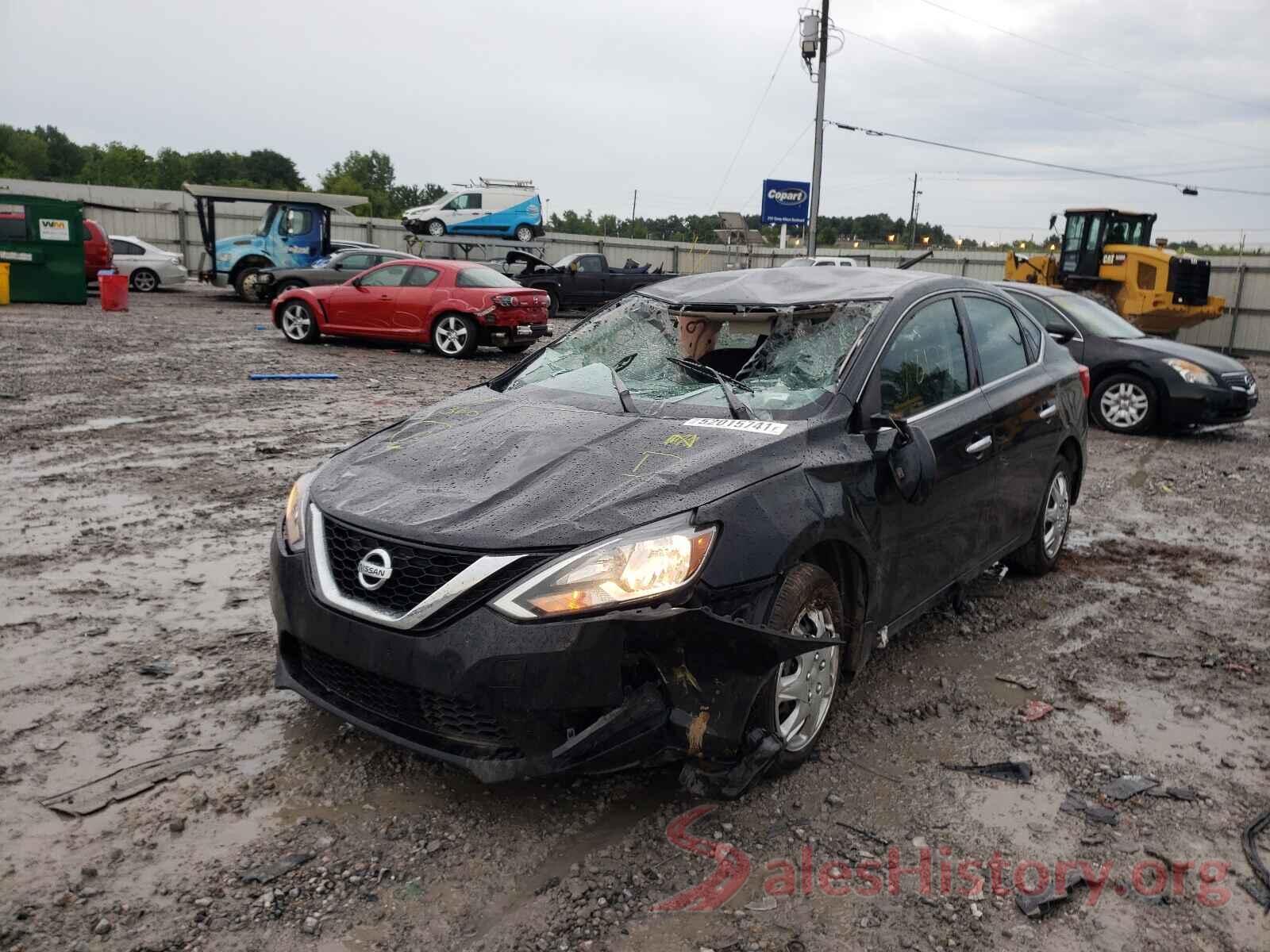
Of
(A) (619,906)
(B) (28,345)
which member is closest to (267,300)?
(B) (28,345)

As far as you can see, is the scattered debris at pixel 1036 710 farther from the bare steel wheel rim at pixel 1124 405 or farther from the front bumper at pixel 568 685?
the bare steel wheel rim at pixel 1124 405

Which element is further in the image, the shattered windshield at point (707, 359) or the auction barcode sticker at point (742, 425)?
the shattered windshield at point (707, 359)

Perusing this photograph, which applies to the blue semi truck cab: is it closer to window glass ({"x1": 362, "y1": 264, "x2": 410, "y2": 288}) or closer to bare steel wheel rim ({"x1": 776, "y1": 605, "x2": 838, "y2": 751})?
window glass ({"x1": 362, "y1": 264, "x2": 410, "y2": 288})

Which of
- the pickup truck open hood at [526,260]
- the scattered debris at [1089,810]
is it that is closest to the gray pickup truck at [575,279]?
the pickup truck open hood at [526,260]

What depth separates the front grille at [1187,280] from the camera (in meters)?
20.2

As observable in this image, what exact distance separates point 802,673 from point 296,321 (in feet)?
47.0

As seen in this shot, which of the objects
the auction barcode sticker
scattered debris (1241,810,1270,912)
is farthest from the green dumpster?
scattered debris (1241,810,1270,912)

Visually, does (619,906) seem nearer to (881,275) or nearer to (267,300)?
(881,275)

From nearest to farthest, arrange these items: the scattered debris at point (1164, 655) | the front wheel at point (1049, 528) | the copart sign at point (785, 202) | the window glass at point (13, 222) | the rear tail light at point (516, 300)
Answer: the scattered debris at point (1164, 655) < the front wheel at point (1049, 528) < the rear tail light at point (516, 300) < the window glass at point (13, 222) < the copart sign at point (785, 202)

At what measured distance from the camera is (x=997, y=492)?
4527mm

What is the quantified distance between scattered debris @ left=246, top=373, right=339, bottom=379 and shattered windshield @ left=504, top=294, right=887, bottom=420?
8262 millimetres

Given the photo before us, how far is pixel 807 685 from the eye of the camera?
326cm

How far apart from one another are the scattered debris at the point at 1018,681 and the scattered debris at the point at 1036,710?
137mm

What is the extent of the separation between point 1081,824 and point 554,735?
1747 mm
